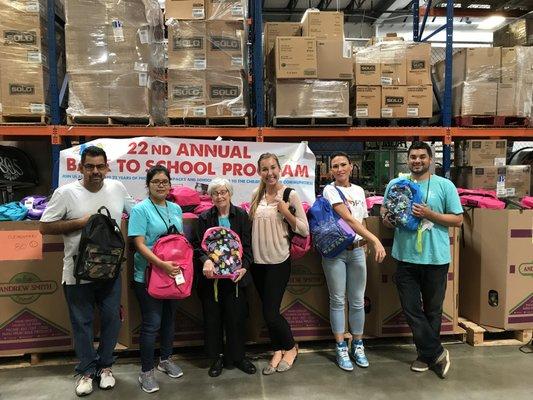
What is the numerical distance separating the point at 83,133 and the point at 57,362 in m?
2.33

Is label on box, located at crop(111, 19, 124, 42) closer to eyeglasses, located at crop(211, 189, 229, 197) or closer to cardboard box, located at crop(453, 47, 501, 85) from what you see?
eyeglasses, located at crop(211, 189, 229, 197)

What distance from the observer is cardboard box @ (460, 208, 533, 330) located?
151 inches

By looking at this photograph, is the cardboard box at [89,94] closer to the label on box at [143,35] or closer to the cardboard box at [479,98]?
the label on box at [143,35]

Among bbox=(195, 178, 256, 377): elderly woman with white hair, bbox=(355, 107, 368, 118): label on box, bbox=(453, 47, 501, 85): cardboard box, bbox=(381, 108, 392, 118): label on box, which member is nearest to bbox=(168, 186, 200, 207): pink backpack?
bbox=(195, 178, 256, 377): elderly woman with white hair

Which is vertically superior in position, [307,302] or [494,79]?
[494,79]

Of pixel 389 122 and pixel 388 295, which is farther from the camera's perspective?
pixel 389 122

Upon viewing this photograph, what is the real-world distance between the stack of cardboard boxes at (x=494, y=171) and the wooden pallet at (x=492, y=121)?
8.3 inches

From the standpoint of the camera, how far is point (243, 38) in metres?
4.49

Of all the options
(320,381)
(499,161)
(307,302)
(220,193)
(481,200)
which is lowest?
(320,381)

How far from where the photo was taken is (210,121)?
180 inches

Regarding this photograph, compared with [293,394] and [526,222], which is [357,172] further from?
[293,394]

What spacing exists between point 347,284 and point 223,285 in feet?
3.48

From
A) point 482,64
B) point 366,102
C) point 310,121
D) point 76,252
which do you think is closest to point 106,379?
point 76,252

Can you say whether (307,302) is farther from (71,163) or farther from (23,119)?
(23,119)
